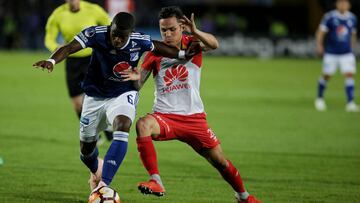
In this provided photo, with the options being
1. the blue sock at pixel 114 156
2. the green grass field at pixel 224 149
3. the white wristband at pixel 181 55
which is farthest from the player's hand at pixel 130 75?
the green grass field at pixel 224 149

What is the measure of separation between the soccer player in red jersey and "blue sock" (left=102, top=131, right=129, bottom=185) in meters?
0.26

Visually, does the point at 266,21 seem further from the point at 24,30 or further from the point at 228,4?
the point at 24,30

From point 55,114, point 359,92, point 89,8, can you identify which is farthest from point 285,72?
point 89,8

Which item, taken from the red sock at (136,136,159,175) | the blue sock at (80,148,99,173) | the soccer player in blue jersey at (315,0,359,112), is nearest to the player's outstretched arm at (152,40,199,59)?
the red sock at (136,136,159,175)

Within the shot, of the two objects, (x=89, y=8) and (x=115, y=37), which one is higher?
(x=115, y=37)

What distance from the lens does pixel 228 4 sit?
4369 centimetres

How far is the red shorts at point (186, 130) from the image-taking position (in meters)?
7.52

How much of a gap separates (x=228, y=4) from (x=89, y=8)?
31777 millimetres

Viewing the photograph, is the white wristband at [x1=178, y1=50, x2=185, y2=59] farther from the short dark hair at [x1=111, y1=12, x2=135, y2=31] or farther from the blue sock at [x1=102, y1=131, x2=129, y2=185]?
the blue sock at [x1=102, y1=131, x2=129, y2=185]

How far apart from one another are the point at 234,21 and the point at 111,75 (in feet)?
107

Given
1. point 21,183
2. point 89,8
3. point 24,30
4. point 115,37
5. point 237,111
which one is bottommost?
point 24,30

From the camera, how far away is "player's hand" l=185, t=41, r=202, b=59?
7.62 m

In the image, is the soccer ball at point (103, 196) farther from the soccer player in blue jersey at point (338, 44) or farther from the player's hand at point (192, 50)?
the soccer player in blue jersey at point (338, 44)

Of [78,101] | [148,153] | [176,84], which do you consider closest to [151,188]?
[148,153]
